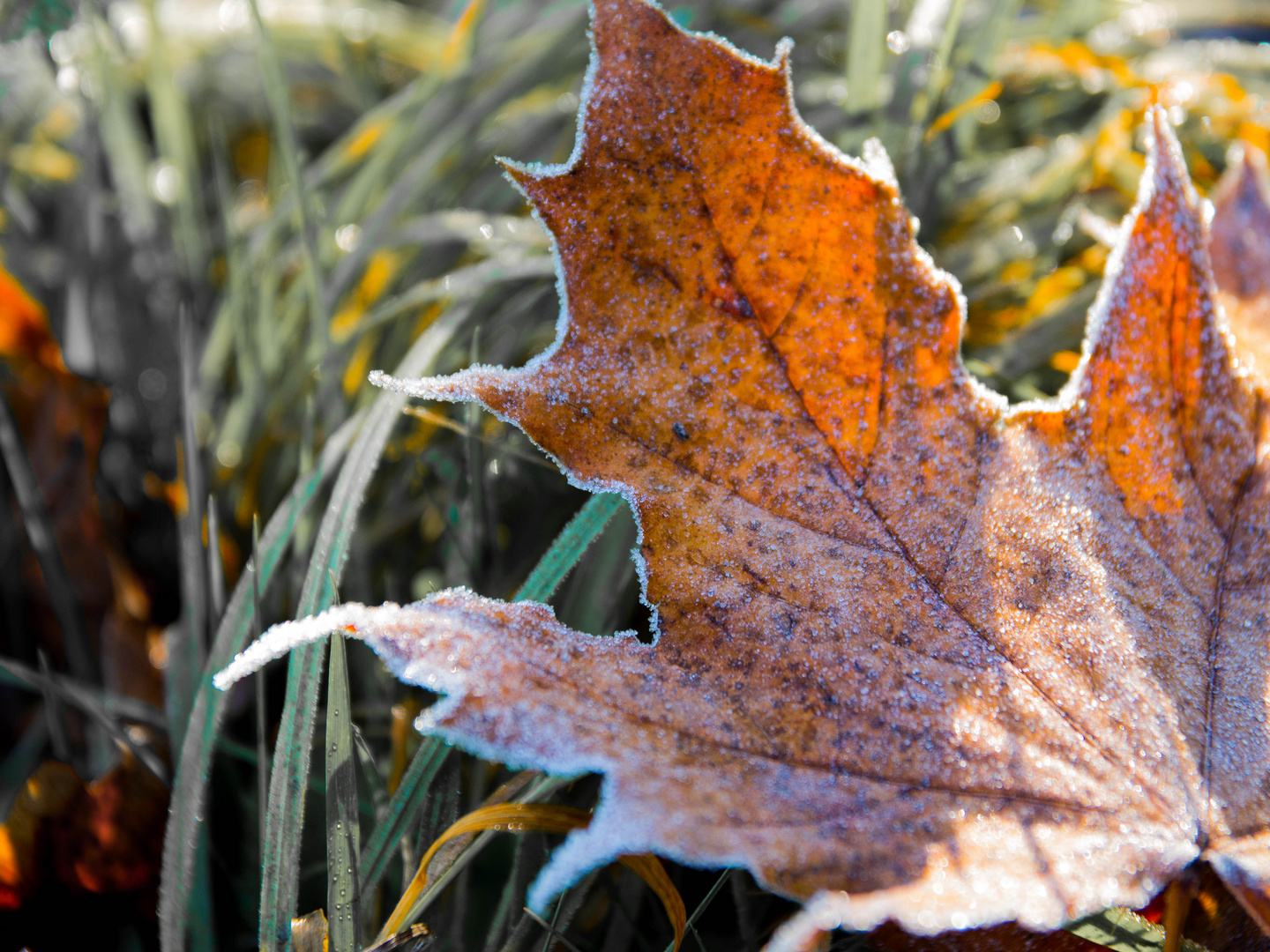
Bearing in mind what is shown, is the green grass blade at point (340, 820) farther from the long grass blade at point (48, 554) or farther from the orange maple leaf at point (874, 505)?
the long grass blade at point (48, 554)

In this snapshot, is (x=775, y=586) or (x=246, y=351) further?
(x=246, y=351)

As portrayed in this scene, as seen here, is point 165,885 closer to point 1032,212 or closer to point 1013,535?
point 1013,535

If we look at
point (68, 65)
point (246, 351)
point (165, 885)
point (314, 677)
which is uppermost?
point (68, 65)

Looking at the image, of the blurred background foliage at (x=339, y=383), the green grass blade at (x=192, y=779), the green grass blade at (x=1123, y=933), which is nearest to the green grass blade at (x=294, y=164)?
the blurred background foliage at (x=339, y=383)

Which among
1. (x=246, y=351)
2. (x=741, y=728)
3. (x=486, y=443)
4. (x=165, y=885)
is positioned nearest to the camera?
(x=741, y=728)

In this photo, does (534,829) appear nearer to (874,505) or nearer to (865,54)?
(874,505)

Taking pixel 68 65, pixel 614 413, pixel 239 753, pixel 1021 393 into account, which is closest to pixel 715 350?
pixel 614 413

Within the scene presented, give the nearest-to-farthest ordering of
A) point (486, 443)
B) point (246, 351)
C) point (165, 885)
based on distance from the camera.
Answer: point (165, 885), point (486, 443), point (246, 351)

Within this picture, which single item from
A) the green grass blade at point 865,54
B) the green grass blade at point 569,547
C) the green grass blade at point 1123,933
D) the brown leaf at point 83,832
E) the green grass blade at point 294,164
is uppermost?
the green grass blade at point 865,54
